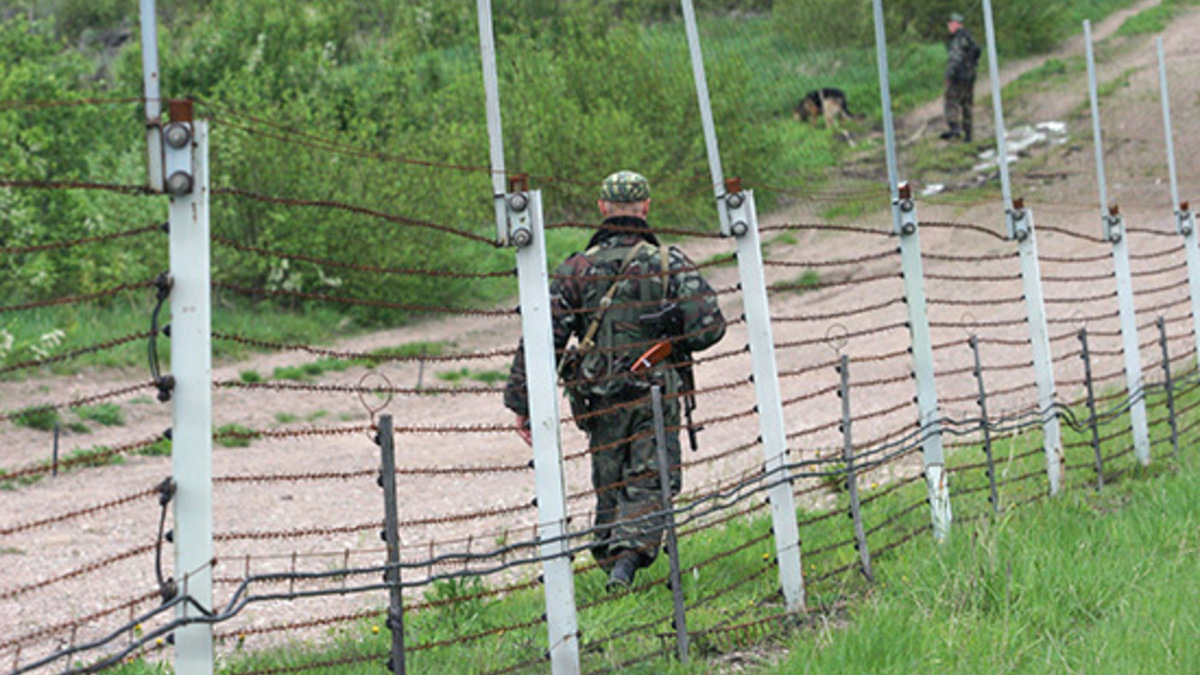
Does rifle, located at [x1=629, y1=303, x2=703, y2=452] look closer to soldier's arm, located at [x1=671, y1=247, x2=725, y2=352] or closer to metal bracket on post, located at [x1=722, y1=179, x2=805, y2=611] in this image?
soldier's arm, located at [x1=671, y1=247, x2=725, y2=352]

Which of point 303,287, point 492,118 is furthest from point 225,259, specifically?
point 492,118

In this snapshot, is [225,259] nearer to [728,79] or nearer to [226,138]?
[226,138]

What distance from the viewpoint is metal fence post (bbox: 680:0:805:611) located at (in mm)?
6371

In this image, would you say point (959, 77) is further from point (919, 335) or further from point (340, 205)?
point (340, 205)

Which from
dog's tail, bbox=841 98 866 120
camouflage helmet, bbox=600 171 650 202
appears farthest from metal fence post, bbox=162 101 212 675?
dog's tail, bbox=841 98 866 120

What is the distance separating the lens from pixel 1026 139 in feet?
89.4

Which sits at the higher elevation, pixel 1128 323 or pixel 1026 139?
pixel 1026 139

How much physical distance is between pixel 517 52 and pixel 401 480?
11.4 metres

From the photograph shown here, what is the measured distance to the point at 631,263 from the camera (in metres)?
7.14

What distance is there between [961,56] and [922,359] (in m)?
19.2

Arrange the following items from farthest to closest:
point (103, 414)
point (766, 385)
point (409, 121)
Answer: point (409, 121) → point (103, 414) → point (766, 385)

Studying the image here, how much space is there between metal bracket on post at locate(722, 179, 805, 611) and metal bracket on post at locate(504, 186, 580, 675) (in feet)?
4.33

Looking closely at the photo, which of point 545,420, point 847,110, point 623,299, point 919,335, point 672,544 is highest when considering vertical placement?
point 847,110

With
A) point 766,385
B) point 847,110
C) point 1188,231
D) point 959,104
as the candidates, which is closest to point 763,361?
point 766,385
